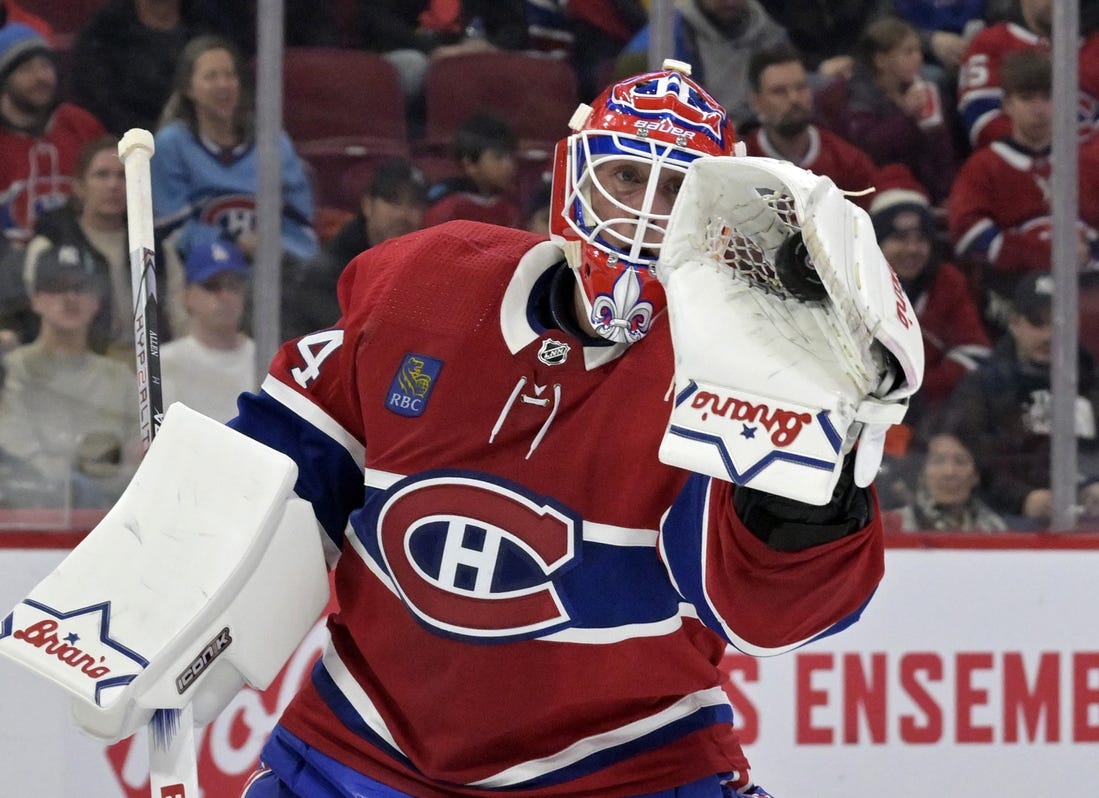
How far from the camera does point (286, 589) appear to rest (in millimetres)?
2141

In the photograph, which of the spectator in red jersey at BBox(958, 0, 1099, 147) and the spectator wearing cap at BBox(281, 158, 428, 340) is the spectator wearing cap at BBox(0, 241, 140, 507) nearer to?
the spectator wearing cap at BBox(281, 158, 428, 340)

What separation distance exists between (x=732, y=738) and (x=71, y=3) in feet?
6.92

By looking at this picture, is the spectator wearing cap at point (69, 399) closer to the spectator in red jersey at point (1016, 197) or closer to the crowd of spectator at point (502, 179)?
the crowd of spectator at point (502, 179)

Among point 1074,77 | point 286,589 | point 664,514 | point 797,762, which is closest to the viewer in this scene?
point 664,514

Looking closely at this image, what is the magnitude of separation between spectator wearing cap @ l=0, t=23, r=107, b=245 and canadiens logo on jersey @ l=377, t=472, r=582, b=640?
1.59 metres

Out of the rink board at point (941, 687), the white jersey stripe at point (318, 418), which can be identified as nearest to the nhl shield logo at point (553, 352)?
the white jersey stripe at point (318, 418)

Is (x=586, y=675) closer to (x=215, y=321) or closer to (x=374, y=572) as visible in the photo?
(x=374, y=572)

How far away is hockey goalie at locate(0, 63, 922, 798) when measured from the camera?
200 cm

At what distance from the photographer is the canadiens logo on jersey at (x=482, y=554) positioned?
6.60 ft

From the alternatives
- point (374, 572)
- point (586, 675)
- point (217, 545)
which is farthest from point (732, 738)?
point (217, 545)

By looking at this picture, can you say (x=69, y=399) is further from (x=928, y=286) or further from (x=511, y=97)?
(x=928, y=286)

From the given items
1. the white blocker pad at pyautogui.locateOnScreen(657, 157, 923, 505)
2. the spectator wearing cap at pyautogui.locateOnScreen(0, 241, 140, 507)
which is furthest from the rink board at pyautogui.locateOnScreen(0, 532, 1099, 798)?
the white blocker pad at pyautogui.locateOnScreen(657, 157, 923, 505)

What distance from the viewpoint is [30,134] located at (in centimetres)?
336

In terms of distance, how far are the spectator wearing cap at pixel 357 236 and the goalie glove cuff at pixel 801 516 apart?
183 centimetres
